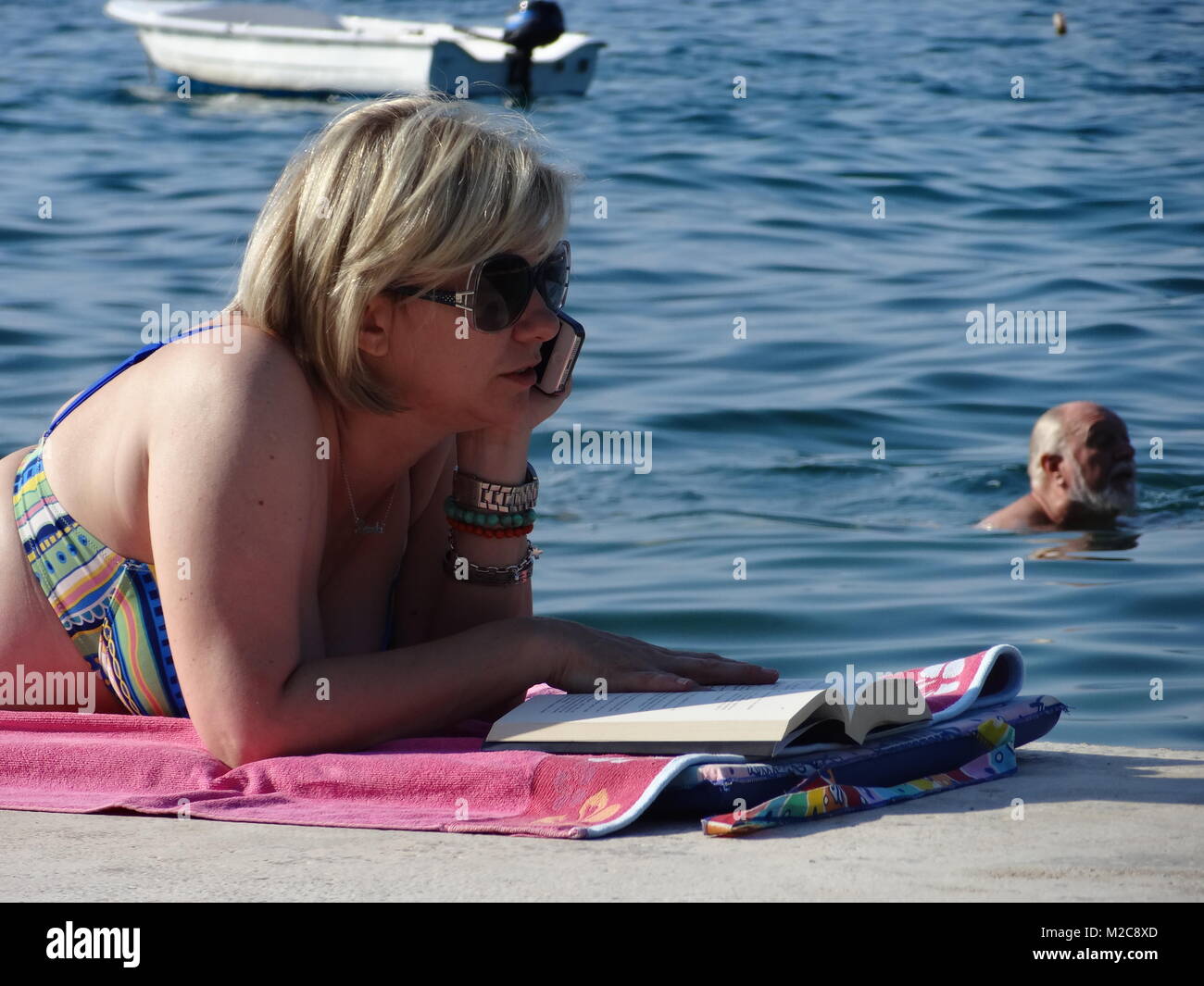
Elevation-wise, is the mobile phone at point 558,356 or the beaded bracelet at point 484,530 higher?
the mobile phone at point 558,356

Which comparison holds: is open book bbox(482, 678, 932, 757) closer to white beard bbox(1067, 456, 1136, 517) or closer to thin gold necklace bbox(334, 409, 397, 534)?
thin gold necklace bbox(334, 409, 397, 534)

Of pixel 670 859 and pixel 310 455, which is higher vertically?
pixel 310 455

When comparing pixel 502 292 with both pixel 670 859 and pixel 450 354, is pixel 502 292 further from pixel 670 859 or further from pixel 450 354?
pixel 670 859

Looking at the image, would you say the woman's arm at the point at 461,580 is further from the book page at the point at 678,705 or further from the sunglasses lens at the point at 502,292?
the sunglasses lens at the point at 502,292

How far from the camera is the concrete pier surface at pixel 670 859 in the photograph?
210cm

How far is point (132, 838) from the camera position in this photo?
7.78ft

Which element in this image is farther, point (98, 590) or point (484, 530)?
point (484, 530)

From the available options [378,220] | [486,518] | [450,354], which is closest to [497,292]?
[450,354]

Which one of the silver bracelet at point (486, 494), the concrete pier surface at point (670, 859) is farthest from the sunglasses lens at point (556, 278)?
the concrete pier surface at point (670, 859)

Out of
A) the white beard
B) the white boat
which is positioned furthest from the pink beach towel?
the white boat

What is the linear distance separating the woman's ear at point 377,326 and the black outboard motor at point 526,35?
54.8ft

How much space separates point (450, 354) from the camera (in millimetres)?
2695

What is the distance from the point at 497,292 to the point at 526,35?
1681 centimetres
